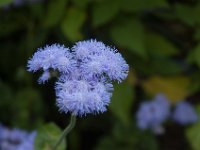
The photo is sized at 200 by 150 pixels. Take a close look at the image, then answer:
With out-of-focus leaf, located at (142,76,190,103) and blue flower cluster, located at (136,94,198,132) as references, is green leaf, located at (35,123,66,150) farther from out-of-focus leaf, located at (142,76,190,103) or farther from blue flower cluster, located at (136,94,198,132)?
out-of-focus leaf, located at (142,76,190,103)

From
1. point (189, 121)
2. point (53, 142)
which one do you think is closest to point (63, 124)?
point (189, 121)

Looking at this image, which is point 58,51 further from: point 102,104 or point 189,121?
point 189,121

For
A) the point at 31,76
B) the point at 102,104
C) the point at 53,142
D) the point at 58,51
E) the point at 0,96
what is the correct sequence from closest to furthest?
the point at 102,104, the point at 58,51, the point at 53,142, the point at 0,96, the point at 31,76

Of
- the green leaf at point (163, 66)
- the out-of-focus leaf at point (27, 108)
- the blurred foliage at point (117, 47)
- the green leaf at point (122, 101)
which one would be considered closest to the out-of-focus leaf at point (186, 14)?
the blurred foliage at point (117, 47)

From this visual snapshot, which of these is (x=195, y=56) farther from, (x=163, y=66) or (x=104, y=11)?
(x=104, y=11)

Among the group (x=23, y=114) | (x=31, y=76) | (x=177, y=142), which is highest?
(x=177, y=142)

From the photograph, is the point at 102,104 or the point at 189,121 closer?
the point at 102,104

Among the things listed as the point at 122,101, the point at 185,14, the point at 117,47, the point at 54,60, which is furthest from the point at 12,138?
the point at 54,60
